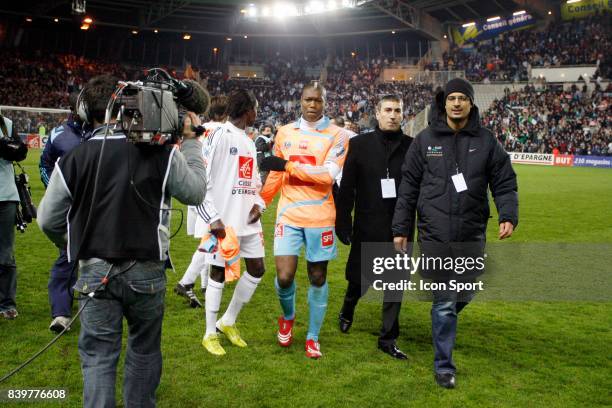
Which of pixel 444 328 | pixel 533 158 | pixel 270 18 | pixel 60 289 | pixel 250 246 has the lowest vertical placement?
pixel 444 328

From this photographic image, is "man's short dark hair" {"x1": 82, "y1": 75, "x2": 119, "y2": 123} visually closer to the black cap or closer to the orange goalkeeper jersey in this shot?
the orange goalkeeper jersey

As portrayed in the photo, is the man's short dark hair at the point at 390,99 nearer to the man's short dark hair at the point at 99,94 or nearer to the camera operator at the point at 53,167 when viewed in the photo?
the camera operator at the point at 53,167

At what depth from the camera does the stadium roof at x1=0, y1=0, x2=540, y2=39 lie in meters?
46.2

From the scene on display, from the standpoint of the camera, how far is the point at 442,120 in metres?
4.56

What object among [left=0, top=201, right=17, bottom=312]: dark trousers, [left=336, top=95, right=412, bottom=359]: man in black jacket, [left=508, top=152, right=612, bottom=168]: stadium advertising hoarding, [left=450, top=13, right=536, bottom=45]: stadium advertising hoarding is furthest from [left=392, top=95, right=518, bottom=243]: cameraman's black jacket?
[left=450, top=13, right=536, bottom=45]: stadium advertising hoarding

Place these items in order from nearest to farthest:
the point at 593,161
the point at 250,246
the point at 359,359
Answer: the point at 359,359 < the point at 250,246 < the point at 593,161

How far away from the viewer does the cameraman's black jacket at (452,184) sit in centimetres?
431

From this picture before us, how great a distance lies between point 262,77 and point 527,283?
5204 centimetres

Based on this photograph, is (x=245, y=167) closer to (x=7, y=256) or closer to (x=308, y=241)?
(x=308, y=241)

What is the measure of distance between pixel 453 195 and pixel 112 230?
256 centimetres

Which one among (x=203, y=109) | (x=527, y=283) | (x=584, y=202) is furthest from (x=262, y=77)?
(x=203, y=109)

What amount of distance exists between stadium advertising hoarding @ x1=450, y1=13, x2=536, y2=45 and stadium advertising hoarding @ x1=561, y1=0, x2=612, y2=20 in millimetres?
2506

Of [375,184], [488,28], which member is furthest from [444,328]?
[488,28]

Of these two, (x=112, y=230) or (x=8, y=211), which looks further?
(x=8, y=211)
